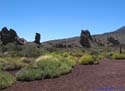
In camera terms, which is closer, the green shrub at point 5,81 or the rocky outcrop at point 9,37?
the green shrub at point 5,81

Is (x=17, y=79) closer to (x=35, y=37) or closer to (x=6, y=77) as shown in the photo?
(x=6, y=77)

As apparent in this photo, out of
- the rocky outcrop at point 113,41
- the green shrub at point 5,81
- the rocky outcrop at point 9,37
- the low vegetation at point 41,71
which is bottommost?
the green shrub at point 5,81

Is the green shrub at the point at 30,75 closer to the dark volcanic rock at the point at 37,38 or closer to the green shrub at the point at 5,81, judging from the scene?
the green shrub at the point at 5,81

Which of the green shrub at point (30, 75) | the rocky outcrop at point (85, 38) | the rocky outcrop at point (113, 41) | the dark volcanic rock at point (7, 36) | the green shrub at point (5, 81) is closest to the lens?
the green shrub at point (5, 81)

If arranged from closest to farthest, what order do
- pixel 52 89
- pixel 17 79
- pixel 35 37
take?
pixel 52 89
pixel 17 79
pixel 35 37

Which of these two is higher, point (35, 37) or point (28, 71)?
point (35, 37)

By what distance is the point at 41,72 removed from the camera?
1917 cm

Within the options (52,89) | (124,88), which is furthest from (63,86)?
(124,88)

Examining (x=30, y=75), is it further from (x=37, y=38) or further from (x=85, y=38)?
(x=85, y=38)

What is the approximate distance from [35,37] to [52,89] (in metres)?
71.3

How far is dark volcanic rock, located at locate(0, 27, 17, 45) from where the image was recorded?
7512 centimetres

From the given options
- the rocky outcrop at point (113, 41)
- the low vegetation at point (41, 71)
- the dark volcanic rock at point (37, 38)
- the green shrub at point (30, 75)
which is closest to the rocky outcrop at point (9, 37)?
the dark volcanic rock at point (37, 38)

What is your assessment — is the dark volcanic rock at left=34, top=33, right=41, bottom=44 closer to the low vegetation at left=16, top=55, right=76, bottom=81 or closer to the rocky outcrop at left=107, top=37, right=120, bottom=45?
the rocky outcrop at left=107, top=37, right=120, bottom=45

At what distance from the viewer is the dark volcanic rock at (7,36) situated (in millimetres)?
75125
